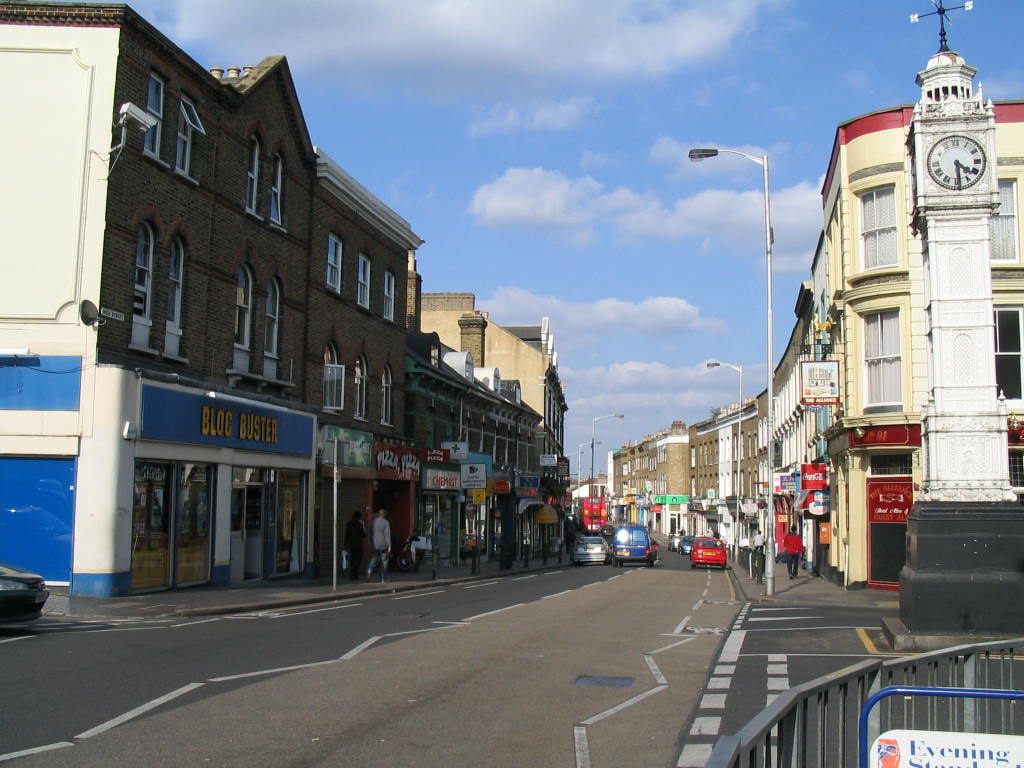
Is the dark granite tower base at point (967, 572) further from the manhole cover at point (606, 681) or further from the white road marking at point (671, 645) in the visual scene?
the manhole cover at point (606, 681)

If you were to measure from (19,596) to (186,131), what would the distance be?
1182 cm

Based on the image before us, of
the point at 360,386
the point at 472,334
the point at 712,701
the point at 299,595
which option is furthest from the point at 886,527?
the point at 472,334

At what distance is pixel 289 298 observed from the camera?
26000 millimetres

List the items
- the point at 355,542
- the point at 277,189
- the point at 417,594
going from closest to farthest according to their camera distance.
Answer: the point at 417,594 < the point at 277,189 < the point at 355,542

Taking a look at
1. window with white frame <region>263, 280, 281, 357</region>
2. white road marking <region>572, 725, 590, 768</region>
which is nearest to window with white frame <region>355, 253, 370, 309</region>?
window with white frame <region>263, 280, 281, 357</region>

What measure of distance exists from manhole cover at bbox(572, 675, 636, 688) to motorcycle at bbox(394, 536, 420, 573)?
22.0 m

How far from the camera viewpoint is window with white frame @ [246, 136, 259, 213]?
79.4 ft

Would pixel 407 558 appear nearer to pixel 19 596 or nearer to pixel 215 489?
pixel 215 489

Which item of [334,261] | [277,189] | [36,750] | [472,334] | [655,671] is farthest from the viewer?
[472,334]

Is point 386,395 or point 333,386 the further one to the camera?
point 386,395

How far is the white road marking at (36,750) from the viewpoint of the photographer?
675 centimetres

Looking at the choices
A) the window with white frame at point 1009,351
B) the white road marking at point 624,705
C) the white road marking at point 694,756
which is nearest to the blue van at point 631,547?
the window with white frame at point 1009,351

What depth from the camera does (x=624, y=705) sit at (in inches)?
365

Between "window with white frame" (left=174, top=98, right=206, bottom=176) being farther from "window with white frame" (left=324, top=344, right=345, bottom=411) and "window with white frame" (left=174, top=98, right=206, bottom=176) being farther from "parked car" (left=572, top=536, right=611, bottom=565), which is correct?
"parked car" (left=572, top=536, right=611, bottom=565)
